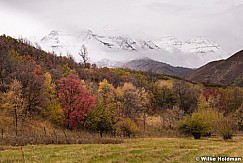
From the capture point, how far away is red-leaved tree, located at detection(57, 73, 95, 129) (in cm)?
8497

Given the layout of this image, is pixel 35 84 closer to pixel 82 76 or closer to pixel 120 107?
pixel 120 107

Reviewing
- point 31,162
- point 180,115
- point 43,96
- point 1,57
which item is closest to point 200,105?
point 180,115

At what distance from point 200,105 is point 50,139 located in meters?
98.5

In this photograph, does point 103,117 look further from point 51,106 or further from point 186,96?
point 186,96

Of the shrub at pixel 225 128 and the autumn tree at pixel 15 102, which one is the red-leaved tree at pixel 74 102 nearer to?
the autumn tree at pixel 15 102

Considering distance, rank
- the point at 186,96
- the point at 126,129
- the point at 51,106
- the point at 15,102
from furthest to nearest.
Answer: the point at 186,96 → the point at 51,106 → the point at 126,129 → the point at 15,102

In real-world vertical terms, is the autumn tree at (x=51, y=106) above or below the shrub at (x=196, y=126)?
above

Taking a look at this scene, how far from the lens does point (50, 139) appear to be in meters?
45.3

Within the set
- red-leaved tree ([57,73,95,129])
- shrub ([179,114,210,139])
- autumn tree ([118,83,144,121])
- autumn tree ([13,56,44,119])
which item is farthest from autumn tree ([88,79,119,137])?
shrub ([179,114,210,139])

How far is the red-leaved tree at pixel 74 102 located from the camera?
85.0 metres

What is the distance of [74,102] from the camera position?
86938 mm

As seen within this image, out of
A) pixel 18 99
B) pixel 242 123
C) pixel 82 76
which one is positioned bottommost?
pixel 242 123

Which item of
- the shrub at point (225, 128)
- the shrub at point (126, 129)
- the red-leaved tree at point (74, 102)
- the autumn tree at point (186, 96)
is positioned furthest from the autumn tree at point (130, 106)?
the autumn tree at point (186, 96)

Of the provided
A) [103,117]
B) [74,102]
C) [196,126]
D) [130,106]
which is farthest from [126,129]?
[130,106]
